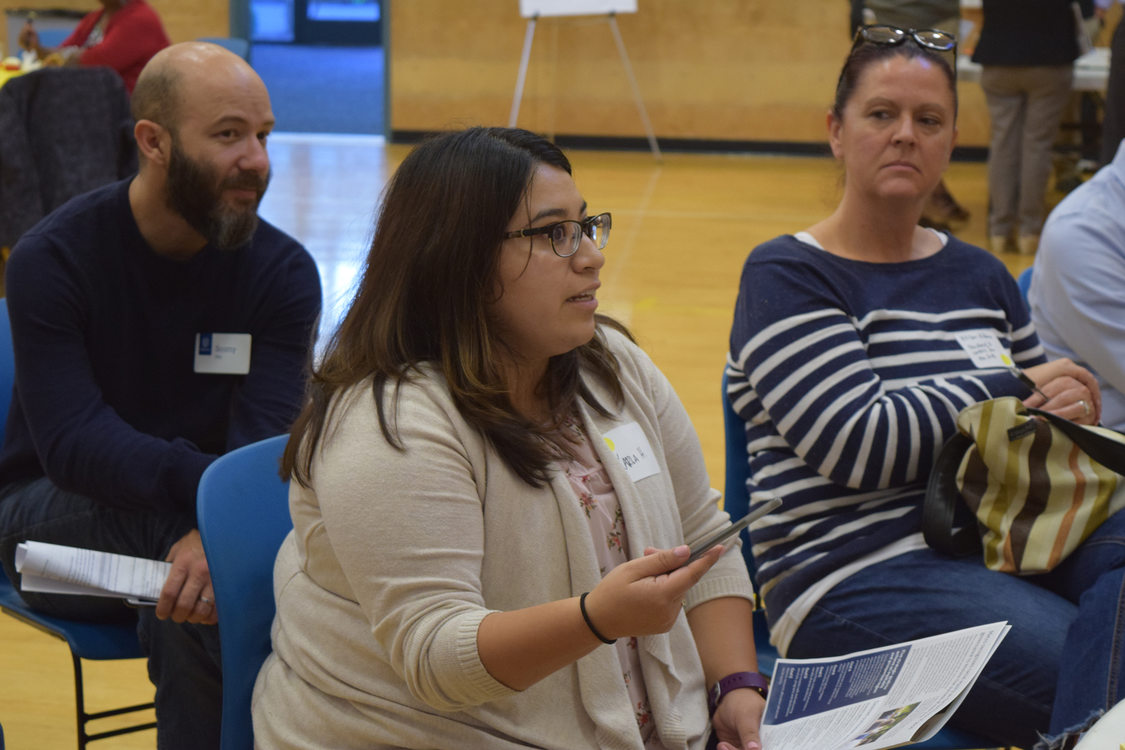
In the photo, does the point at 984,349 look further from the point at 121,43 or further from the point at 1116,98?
the point at 121,43

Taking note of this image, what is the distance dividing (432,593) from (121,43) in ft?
17.8

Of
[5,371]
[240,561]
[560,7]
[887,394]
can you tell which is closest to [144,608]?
[240,561]

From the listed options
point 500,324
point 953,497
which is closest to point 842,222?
point 953,497

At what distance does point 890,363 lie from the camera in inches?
77.4

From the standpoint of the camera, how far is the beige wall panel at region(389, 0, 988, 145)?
31.6 feet

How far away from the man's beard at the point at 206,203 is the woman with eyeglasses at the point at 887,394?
2.92 feet

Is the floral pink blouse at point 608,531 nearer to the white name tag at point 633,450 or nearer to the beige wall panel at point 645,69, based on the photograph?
the white name tag at point 633,450

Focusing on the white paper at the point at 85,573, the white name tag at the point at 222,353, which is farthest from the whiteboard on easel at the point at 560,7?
the white paper at the point at 85,573

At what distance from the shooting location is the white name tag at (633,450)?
59.5 inches

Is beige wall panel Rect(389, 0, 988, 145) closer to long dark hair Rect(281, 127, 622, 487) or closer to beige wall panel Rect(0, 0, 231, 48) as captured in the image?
beige wall panel Rect(0, 0, 231, 48)

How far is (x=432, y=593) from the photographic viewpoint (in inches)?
50.1

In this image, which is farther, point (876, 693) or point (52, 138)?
point (52, 138)

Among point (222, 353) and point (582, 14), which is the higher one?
point (222, 353)

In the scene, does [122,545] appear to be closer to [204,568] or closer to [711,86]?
Result: [204,568]
